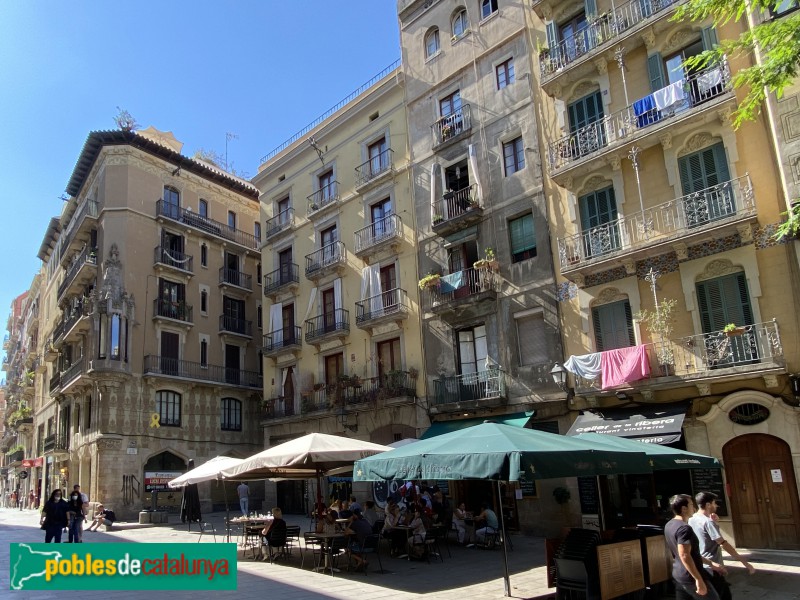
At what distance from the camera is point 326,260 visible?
2677 centimetres

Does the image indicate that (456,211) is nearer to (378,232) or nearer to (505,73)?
(378,232)

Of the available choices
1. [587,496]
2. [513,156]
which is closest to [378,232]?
[513,156]

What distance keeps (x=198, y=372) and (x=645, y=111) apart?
25330mm

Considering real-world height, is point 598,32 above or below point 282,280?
above

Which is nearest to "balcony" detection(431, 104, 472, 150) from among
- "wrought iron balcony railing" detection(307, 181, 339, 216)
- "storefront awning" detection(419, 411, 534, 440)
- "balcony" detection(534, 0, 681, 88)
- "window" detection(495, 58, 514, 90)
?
"window" detection(495, 58, 514, 90)

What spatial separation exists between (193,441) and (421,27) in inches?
895

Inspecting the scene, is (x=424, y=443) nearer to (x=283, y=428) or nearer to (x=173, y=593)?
(x=173, y=593)

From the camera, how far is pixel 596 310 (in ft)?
57.3

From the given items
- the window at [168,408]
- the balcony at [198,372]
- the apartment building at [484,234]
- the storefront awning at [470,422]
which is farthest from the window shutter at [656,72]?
the window at [168,408]

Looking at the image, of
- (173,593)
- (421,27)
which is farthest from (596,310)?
(421,27)

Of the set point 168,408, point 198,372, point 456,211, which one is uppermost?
point 456,211

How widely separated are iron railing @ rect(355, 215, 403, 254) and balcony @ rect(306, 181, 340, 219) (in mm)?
2496

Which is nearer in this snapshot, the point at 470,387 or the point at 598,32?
the point at 598,32

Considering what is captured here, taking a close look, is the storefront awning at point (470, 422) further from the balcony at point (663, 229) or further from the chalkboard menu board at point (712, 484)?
the chalkboard menu board at point (712, 484)
